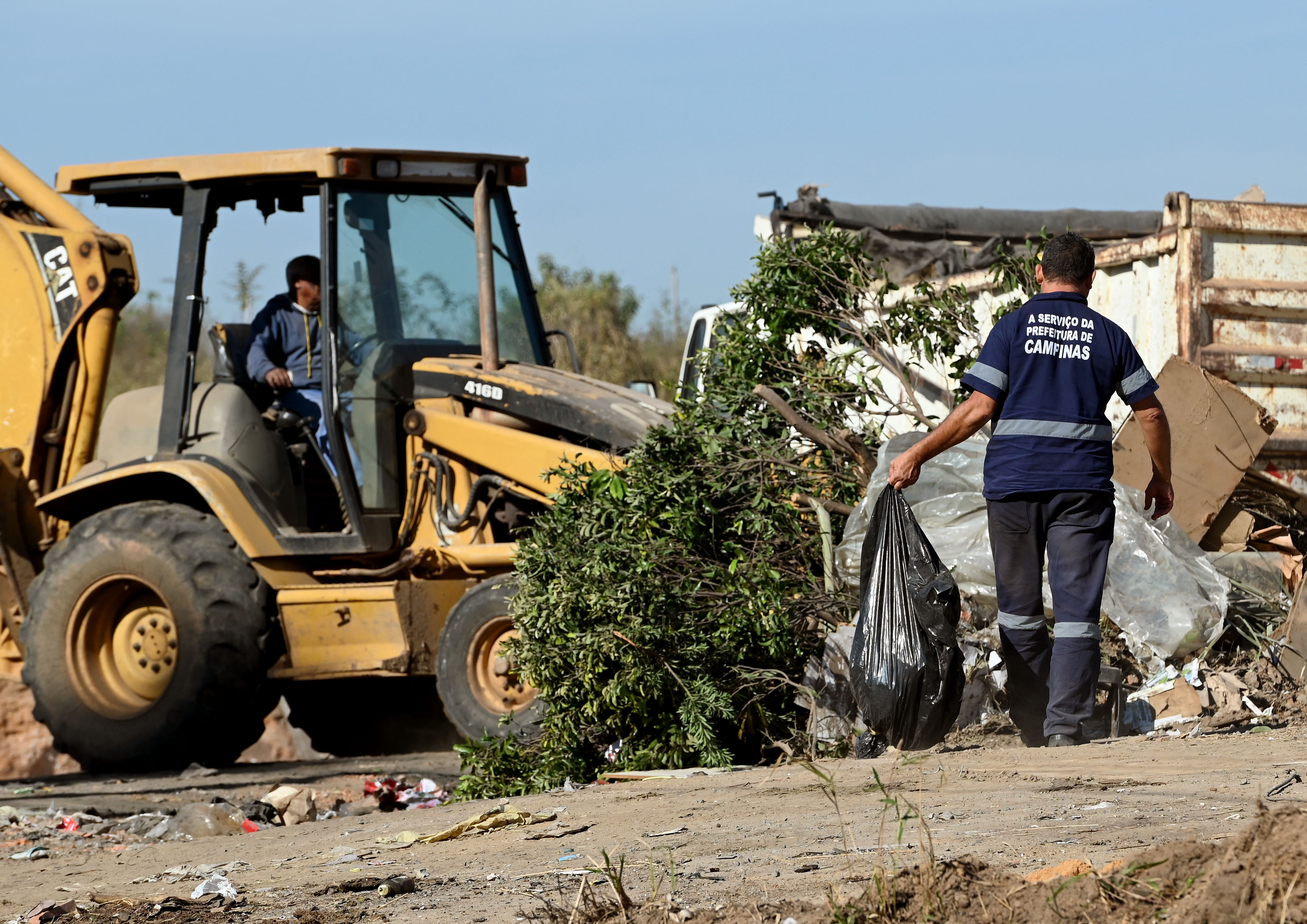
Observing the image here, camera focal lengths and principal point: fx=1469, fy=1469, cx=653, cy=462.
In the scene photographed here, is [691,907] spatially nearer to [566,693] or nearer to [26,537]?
[566,693]

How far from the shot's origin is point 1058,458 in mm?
4785

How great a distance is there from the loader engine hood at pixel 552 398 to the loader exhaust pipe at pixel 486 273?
3.7 inches

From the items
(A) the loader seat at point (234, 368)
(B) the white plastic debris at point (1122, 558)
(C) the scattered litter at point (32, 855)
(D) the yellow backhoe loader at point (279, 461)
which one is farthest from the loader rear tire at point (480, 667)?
(C) the scattered litter at point (32, 855)

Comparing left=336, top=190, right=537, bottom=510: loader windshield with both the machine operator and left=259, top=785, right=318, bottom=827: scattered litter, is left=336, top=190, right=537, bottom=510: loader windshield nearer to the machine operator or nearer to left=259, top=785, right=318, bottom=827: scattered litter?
the machine operator

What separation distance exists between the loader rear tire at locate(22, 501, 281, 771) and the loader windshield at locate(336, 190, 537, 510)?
32.7 inches

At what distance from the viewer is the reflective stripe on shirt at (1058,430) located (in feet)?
15.7

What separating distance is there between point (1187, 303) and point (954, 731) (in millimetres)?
2648

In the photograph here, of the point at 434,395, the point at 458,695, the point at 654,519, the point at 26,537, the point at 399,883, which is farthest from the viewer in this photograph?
the point at 26,537

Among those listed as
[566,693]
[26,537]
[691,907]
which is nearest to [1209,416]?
[566,693]

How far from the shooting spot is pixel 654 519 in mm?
5684

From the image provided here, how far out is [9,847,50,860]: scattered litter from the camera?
193 inches

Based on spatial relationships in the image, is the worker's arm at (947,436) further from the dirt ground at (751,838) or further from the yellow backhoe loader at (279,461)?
the yellow backhoe loader at (279,461)

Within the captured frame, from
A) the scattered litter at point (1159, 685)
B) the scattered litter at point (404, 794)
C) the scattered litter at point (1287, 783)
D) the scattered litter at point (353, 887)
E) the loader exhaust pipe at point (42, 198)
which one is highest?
the loader exhaust pipe at point (42, 198)

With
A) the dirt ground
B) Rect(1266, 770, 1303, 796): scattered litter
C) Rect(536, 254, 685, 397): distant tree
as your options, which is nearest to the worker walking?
the dirt ground
